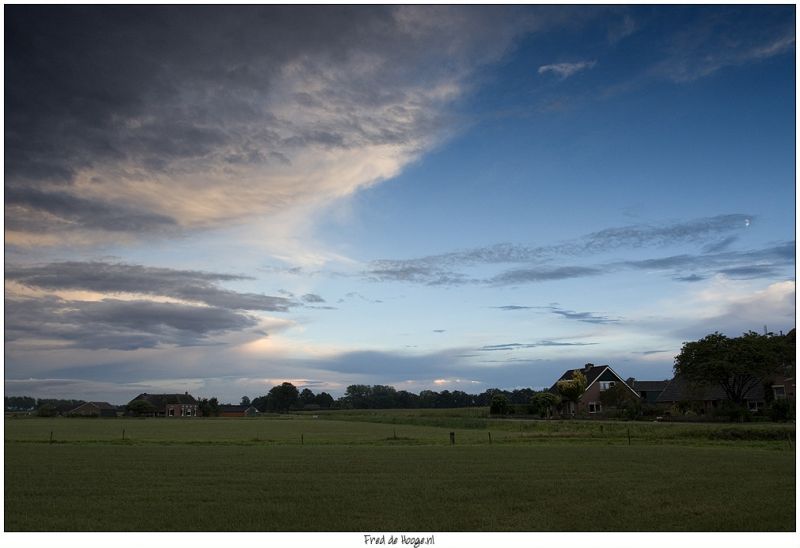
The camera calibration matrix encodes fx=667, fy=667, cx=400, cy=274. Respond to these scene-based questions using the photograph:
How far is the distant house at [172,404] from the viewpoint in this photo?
175 metres

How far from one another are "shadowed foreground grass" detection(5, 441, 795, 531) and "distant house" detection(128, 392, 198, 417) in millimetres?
150947

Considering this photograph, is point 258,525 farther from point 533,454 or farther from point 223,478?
point 533,454

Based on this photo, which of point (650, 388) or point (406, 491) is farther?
point (650, 388)

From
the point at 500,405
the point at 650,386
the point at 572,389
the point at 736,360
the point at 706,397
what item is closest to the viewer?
the point at 736,360

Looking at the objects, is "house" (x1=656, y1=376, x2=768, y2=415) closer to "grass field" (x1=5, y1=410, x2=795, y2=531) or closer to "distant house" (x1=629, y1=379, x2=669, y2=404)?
"distant house" (x1=629, y1=379, x2=669, y2=404)

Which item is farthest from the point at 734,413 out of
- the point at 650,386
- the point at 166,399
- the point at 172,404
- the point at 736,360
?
the point at 166,399

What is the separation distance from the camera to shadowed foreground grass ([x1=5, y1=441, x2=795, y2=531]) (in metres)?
16.3

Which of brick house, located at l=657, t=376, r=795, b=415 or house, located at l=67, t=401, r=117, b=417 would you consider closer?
brick house, located at l=657, t=376, r=795, b=415

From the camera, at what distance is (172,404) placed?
177 metres

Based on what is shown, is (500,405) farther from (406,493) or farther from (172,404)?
(172,404)

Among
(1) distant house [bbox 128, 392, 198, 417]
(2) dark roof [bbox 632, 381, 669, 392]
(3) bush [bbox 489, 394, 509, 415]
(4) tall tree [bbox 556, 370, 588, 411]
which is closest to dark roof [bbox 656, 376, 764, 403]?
(4) tall tree [bbox 556, 370, 588, 411]

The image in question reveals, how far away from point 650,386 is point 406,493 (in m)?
110
